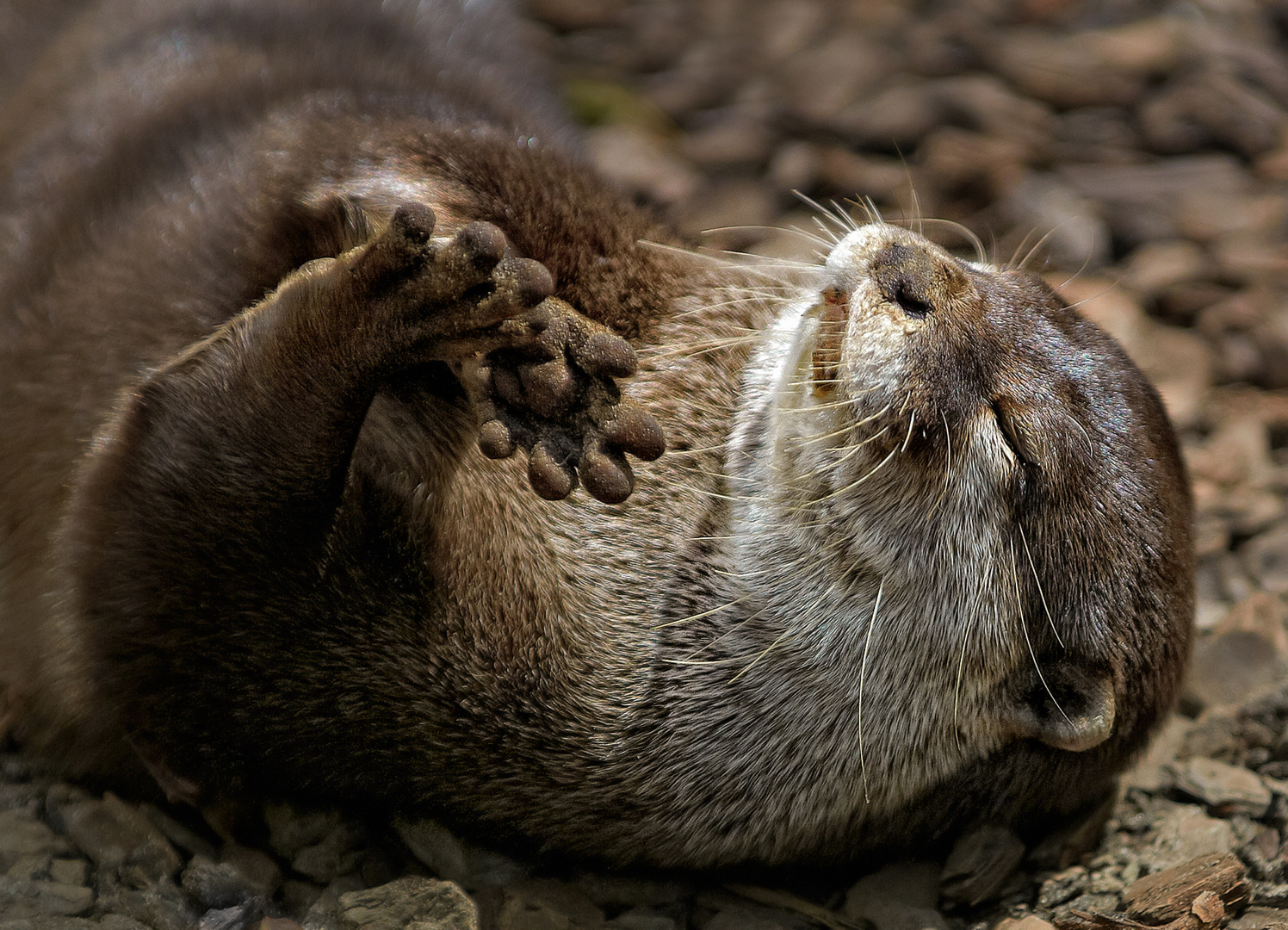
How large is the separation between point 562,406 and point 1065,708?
3.91 feet

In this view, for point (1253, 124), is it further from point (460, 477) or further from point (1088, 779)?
point (460, 477)

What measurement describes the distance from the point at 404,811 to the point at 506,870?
241 mm

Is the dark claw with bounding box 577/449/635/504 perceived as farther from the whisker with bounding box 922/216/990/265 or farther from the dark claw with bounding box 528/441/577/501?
the whisker with bounding box 922/216/990/265

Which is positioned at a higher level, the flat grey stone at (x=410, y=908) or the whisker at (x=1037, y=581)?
the whisker at (x=1037, y=581)

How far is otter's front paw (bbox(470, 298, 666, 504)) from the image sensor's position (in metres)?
2.08

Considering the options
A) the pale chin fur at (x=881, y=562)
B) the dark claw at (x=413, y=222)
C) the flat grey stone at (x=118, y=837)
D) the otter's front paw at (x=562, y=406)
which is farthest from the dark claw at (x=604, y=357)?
the flat grey stone at (x=118, y=837)

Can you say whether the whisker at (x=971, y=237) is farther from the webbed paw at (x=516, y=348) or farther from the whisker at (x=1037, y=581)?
the webbed paw at (x=516, y=348)

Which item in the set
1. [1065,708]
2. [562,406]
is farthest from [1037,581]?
[562,406]

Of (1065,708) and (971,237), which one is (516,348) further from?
(971,237)

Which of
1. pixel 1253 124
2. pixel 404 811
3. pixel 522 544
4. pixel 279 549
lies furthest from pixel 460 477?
pixel 1253 124

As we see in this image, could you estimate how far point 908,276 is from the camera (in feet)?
8.20

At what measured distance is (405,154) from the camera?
267cm

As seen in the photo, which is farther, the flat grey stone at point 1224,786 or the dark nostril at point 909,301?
the flat grey stone at point 1224,786

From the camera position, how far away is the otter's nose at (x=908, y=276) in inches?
97.5
